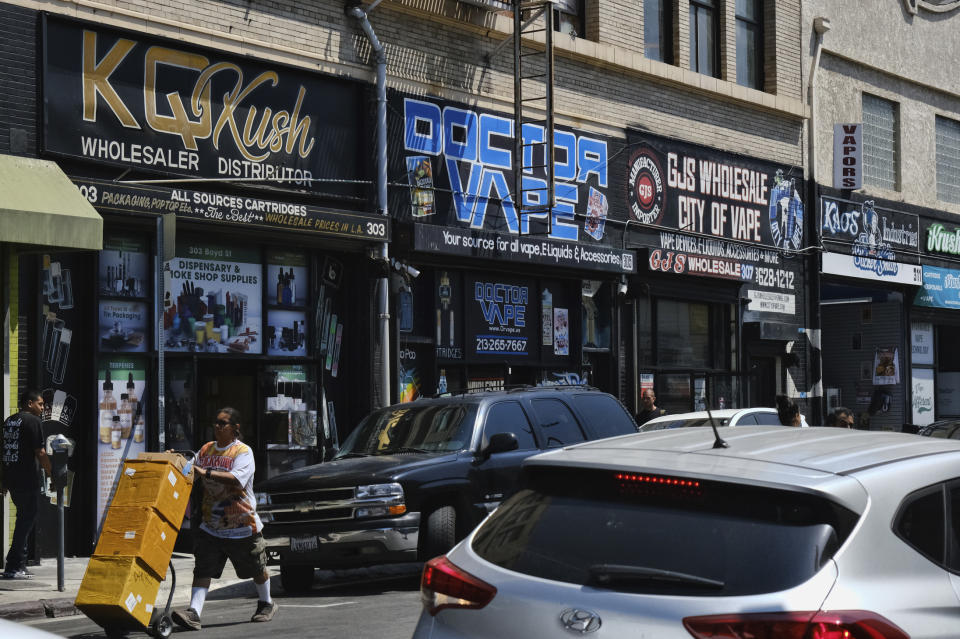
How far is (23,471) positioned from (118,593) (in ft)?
14.6

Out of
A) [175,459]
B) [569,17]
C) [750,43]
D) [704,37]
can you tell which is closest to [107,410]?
[175,459]

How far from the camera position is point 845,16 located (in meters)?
29.1

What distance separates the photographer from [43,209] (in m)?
13.8

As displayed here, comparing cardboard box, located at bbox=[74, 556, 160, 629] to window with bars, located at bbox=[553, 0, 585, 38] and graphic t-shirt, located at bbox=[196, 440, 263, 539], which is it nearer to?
graphic t-shirt, located at bbox=[196, 440, 263, 539]

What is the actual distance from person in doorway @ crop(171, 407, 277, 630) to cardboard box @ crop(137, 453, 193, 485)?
85 millimetres

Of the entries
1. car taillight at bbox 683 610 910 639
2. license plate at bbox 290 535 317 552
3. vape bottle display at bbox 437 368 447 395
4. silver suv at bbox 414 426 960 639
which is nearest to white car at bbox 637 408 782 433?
vape bottle display at bbox 437 368 447 395

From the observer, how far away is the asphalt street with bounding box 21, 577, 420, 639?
32.5 feet

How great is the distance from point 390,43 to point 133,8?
4.31m

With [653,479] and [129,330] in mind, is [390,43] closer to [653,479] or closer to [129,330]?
[129,330]

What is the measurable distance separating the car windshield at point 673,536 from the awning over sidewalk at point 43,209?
1033 centimetres

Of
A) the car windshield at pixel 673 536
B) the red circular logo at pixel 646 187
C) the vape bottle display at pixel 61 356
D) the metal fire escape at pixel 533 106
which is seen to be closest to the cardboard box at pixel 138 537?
the vape bottle display at pixel 61 356

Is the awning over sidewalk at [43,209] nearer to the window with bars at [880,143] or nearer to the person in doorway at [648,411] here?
the person in doorway at [648,411]

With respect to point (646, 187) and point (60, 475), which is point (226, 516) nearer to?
point (60, 475)

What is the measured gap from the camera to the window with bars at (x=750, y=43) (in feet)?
88.4
